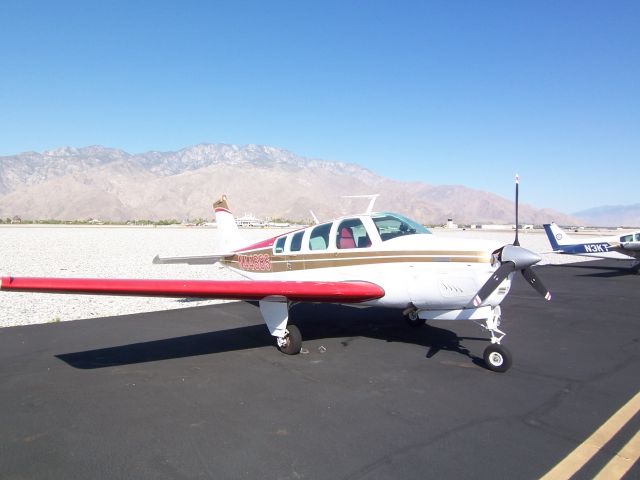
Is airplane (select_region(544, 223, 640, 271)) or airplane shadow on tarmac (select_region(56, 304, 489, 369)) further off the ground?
airplane (select_region(544, 223, 640, 271))

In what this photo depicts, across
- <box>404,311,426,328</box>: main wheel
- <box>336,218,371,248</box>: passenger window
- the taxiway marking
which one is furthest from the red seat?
the taxiway marking

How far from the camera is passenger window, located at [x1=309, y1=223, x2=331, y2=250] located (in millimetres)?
8430

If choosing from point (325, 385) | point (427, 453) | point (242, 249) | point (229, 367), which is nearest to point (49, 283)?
point (229, 367)

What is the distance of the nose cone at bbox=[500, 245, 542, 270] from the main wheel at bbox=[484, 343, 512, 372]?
4.23 ft

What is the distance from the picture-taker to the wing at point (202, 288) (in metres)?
5.61

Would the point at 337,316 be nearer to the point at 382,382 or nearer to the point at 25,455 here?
the point at 382,382

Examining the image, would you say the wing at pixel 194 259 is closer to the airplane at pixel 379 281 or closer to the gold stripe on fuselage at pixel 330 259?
the gold stripe on fuselage at pixel 330 259

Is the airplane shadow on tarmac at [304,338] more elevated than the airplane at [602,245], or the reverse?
the airplane at [602,245]

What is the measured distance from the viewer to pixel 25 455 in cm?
411

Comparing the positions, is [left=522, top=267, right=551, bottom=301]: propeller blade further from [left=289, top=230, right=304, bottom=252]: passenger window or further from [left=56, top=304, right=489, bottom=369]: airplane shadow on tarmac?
[left=289, top=230, right=304, bottom=252]: passenger window

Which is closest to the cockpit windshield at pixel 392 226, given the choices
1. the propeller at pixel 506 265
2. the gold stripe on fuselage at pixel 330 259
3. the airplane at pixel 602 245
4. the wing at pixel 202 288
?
the gold stripe on fuselage at pixel 330 259

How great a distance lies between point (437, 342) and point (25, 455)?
647 centimetres

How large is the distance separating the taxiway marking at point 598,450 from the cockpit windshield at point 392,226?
3969mm

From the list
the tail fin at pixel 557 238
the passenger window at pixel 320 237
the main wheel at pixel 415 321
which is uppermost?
the passenger window at pixel 320 237
